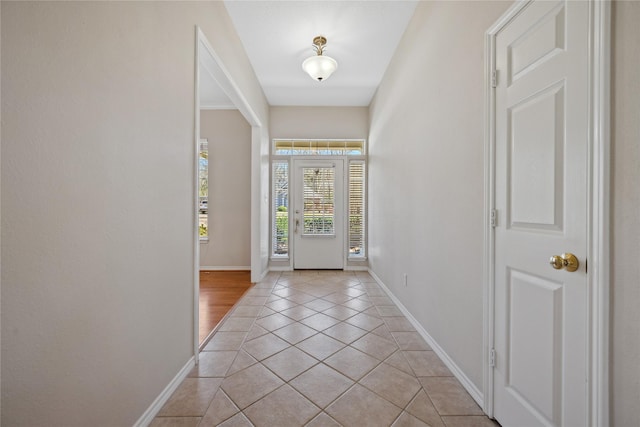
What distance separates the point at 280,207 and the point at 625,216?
14.2 ft

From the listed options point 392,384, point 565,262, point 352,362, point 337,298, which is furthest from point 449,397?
point 337,298

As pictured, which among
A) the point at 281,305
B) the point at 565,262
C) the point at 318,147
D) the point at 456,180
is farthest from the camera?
the point at 318,147

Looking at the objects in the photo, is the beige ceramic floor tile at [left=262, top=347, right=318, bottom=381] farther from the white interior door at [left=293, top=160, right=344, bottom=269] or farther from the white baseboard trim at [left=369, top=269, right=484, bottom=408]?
the white interior door at [left=293, top=160, right=344, bottom=269]

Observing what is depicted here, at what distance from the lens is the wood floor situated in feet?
8.74

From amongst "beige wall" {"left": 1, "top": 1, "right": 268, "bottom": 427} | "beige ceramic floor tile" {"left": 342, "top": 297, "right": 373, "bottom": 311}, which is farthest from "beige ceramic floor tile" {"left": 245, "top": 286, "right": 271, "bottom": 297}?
"beige wall" {"left": 1, "top": 1, "right": 268, "bottom": 427}

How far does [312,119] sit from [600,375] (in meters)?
4.67

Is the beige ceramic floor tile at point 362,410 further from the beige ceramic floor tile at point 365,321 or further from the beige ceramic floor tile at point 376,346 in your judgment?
the beige ceramic floor tile at point 365,321

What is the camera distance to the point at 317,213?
4.79 m

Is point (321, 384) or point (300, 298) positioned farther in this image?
point (300, 298)

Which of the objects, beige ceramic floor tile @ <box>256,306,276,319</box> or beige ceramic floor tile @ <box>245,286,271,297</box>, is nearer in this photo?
beige ceramic floor tile @ <box>256,306,276,319</box>

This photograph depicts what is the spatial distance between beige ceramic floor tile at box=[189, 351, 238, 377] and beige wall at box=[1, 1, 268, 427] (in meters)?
0.22

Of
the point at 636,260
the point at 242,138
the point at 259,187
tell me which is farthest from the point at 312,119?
the point at 636,260

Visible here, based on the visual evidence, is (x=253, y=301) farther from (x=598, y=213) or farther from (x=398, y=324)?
(x=598, y=213)

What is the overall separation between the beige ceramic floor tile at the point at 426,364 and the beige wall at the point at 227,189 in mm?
3568
